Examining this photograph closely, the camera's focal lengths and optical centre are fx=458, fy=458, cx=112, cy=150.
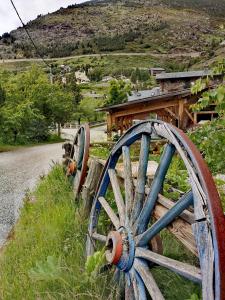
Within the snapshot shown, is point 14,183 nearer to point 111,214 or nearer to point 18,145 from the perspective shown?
point 111,214

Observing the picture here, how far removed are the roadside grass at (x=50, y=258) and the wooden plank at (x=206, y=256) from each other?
146 centimetres

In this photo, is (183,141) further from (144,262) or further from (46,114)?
(46,114)

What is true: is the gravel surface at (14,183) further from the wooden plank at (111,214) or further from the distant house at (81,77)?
the distant house at (81,77)

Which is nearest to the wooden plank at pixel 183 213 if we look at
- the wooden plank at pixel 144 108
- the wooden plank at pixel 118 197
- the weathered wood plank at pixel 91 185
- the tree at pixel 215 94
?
the wooden plank at pixel 118 197

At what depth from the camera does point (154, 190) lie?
334 centimetres

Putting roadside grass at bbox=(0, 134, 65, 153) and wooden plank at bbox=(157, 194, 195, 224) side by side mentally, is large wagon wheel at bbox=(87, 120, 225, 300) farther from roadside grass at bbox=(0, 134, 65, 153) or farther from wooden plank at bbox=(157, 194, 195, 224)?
roadside grass at bbox=(0, 134, 65, 153)

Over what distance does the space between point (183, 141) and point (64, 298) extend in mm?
1886

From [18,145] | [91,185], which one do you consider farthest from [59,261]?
[18,145]

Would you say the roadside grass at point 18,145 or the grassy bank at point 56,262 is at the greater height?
the grassy bank at point 56,262

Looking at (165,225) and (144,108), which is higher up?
(165,225)

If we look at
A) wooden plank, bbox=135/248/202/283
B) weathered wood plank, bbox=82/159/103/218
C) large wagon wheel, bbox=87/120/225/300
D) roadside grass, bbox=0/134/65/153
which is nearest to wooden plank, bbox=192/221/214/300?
large wagon wheel, bbox=87/120/225/300

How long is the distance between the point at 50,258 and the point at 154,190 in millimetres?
1333

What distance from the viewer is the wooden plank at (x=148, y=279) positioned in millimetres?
3002

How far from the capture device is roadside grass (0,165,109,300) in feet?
13.1
